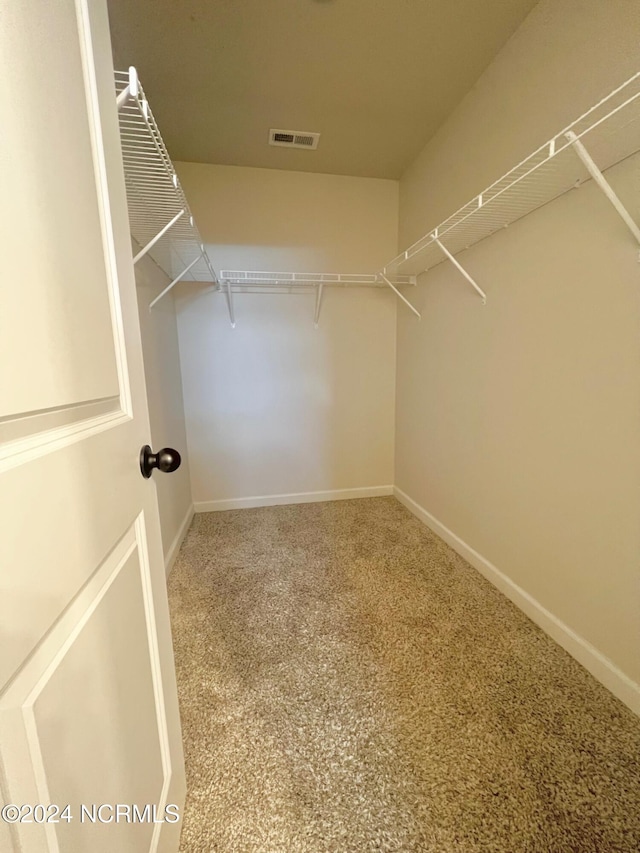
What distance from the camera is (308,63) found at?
1.59 metres

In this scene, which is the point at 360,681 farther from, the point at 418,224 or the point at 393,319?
the point at 418,224

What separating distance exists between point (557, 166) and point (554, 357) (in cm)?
67

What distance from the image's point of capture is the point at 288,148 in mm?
2193

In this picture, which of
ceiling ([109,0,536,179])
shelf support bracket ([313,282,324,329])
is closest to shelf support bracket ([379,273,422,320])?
shelf support bracket ([313,282,324,329])

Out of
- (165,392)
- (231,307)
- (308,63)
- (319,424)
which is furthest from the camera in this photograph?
(319,424)

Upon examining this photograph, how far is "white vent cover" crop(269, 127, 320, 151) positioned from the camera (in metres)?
2.04

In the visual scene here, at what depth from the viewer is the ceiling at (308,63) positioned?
1.36 meters

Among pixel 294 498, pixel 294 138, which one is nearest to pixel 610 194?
pixel 294 138

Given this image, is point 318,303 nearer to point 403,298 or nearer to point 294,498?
point 403,298

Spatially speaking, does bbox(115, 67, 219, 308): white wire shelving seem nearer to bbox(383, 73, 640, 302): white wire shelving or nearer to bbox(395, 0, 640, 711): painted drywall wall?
bbox(383, 73, 640, 302): white wire shelving

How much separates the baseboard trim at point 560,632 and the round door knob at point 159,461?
5.35ft

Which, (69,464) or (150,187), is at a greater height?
(150,187)

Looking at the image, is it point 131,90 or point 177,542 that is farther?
point 177,542

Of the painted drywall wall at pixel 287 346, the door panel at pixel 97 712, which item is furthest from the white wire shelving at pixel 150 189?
the door panel at pixel 97 712
